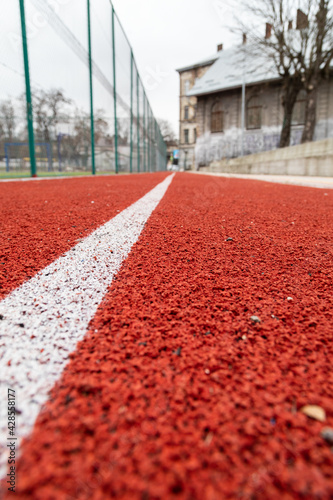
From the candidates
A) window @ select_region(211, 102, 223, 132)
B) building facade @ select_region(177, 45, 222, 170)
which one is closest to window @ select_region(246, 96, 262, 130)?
window @ select_region(211, 102, 223, 132)

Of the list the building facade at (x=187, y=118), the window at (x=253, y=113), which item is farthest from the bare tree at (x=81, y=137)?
the building facade at (x=187, y=118)

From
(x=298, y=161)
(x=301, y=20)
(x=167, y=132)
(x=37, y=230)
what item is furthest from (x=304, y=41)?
(x=167, y=132)

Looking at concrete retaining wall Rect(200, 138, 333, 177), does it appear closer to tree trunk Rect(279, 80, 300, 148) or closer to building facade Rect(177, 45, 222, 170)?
tree trunk Rect(279, 80, 300, 148)

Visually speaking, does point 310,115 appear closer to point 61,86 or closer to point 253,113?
point 253,113

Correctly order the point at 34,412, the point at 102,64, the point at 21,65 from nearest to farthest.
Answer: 1. the point at 34,412
2. the point at 21,65
3. the point at 102,64

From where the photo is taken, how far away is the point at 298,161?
10.5m

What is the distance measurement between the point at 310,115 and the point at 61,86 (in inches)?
688

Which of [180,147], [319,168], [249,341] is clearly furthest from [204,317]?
[180,147]

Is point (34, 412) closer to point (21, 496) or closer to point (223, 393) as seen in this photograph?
point (21, 496)

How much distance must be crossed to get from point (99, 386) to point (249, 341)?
0.38 m

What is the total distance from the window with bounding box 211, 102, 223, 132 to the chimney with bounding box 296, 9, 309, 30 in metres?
10.3

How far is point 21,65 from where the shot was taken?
6.54 meters

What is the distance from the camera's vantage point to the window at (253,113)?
28.0 meters

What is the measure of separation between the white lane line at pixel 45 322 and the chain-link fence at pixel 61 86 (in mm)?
6819
